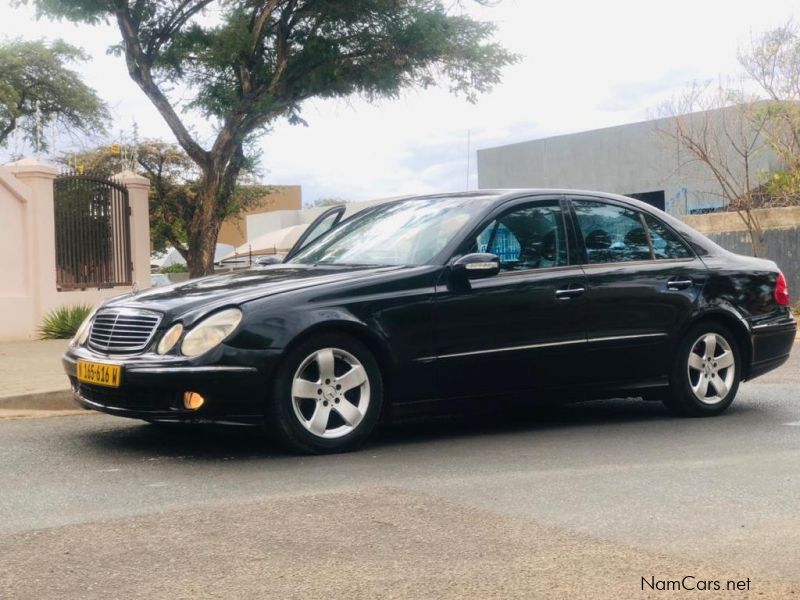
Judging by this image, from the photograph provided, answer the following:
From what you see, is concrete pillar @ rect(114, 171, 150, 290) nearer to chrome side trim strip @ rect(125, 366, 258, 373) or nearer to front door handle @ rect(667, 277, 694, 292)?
front door handle @ rect(667, 277, 694, 292)

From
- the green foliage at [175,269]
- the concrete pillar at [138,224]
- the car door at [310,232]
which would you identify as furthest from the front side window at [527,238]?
the green foliage at [175,269]

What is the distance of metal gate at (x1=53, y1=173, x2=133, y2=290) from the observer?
17.0 meters

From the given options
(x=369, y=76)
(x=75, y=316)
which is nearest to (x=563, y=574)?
(x=75, y=316)

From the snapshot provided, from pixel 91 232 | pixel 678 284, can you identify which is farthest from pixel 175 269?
pixel 678 284

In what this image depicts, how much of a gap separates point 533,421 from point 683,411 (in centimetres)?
107

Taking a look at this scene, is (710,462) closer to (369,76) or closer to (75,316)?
(75,316)

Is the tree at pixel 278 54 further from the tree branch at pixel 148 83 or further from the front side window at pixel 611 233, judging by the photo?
the front side window at pixel 611 233

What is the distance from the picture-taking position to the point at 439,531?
504cm

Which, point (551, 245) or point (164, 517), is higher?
point (551, 245)

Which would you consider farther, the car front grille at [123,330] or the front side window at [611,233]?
the front side window at [611,233]

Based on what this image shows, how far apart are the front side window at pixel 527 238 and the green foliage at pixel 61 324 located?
9420 mm

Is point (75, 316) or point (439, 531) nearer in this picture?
point (439, 531)

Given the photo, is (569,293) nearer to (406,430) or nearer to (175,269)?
(406,430)

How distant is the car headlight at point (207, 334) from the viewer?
6.58 metres
